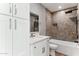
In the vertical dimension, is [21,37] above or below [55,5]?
below

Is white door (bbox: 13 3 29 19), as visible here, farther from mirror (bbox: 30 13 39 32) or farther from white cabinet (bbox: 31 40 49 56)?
white cabinet (bbox: 31 40 49 56)

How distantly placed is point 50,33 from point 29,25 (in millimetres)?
322

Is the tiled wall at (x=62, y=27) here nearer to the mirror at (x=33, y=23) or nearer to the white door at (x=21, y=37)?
the mirror at (x=33, y=23)

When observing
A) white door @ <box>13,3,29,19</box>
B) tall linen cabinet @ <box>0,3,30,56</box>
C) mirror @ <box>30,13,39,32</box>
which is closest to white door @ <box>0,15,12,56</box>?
tall linen cabinet @ <box>0,3,30,56</box>

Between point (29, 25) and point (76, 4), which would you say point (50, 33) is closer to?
point (29, 25)

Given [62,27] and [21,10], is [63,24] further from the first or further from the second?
[21,10]

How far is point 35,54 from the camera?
136 centimetres

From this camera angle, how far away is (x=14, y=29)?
1168mm

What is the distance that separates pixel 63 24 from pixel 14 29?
0.68 metres

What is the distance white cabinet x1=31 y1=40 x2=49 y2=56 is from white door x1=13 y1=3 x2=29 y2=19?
1.45ft

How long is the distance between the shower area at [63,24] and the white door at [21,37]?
0.31 meters

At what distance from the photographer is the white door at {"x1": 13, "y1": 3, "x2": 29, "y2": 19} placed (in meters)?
1.20

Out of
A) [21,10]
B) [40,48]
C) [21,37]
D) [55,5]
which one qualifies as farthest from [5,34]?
[55,5]

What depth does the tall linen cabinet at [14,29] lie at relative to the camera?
107 centimetres
